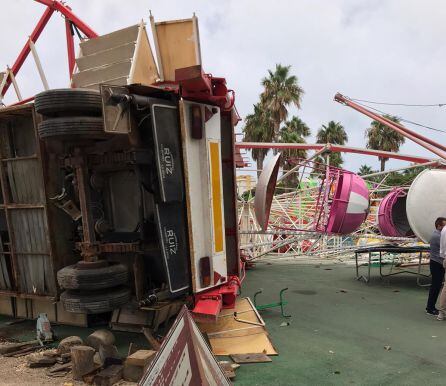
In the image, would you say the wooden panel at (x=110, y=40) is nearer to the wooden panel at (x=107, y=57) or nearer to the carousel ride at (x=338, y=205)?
the wooden panel at (x=107, y=57)

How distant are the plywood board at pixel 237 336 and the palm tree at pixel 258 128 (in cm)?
2521

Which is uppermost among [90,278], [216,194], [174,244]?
[216,194]

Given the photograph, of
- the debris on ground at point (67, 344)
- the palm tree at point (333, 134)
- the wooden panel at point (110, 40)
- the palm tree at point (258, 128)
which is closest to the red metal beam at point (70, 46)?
the wooden panel at point (110, 40)

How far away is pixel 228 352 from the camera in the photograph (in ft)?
17.2

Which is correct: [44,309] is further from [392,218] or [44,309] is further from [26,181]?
[392,218]

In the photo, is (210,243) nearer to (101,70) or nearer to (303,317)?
(303,317)

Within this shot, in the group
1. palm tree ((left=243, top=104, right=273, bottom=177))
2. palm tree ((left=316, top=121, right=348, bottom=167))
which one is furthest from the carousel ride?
palm tree ((left=316, top=121, right=348, bottom=167))

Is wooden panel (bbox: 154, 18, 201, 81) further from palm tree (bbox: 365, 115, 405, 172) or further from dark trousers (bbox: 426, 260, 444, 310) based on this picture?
palm tree (bbox: 365, 115, 405, 172)

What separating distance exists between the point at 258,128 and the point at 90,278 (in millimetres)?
27775

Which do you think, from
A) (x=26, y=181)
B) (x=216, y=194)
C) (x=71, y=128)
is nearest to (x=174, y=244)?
(x=216, y=194)

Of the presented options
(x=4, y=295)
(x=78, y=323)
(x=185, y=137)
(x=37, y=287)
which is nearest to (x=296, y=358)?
(x=185, y=137)

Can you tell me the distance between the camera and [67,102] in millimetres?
4723

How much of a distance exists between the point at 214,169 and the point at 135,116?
1216 millimetres

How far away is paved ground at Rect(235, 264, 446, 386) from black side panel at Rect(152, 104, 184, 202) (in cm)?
218
